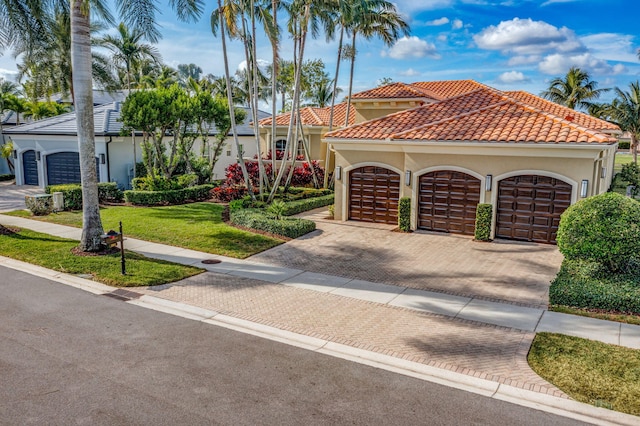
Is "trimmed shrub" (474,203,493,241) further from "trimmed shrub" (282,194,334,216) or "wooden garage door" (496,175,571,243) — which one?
"trimmed shrub" (282,194,334,216)

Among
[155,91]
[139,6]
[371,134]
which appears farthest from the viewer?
[155,91]

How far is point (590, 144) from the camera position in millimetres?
15188

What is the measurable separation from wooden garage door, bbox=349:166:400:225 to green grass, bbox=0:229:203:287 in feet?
28.2

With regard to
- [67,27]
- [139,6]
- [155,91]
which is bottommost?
[155,91]

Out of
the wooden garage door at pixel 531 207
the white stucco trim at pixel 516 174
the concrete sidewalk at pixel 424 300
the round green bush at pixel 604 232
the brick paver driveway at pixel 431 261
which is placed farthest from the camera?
the wooden garage door at pixel 531 207

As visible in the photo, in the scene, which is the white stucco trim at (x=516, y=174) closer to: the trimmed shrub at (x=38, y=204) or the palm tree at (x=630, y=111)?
the trimmed shrub at (x=38, y=204)

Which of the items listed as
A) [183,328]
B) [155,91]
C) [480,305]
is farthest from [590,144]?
[155,91]

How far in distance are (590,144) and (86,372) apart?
1458 centimetres

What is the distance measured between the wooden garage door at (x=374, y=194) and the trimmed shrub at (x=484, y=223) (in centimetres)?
359

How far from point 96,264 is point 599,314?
1230 centimetres

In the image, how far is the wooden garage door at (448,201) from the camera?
58.7 feet

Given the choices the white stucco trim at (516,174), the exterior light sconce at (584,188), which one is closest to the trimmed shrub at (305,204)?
the white stucco trim at (516,174)

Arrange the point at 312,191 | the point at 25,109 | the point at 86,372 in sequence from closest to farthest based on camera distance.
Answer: the point at 86,372
the point at 312,191
the point at 25,109

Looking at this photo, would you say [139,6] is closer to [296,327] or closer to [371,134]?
[371,134]
